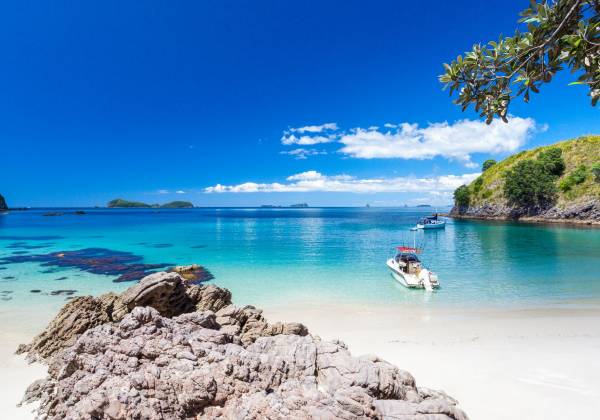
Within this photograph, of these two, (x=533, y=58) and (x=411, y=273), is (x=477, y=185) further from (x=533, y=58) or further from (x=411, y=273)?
(x=533, y=58)

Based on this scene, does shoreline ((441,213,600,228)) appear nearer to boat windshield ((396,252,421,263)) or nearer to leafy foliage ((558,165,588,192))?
leafy foliage ((558,165,588,192))

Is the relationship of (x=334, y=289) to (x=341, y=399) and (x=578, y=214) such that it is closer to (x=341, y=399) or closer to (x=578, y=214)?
(x=341, y=399)

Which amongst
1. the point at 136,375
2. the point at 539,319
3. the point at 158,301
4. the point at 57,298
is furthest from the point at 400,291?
the point at 57,298

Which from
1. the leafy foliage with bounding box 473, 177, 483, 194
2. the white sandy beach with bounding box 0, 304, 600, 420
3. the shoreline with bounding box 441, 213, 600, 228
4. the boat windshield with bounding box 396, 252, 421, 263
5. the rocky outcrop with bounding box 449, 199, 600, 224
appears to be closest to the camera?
the white sandy beach with bounding box 0, 304, 600, 420

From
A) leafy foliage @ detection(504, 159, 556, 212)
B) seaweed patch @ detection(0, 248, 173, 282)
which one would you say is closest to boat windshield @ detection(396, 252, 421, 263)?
seaweed patch @ detection(0, 248, 173, 282)

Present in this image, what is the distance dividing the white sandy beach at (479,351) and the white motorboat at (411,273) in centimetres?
395

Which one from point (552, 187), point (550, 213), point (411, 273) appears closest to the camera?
point (411, 273)

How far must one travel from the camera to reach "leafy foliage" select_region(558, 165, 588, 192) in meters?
74.9

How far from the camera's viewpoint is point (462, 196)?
362 feet

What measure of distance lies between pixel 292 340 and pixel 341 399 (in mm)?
2025

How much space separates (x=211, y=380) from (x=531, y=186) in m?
98.3

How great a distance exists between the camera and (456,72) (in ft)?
16.5

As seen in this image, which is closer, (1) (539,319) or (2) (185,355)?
(2) (185,355)

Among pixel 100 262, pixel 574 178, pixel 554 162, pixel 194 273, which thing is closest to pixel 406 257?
pixel 194 273
